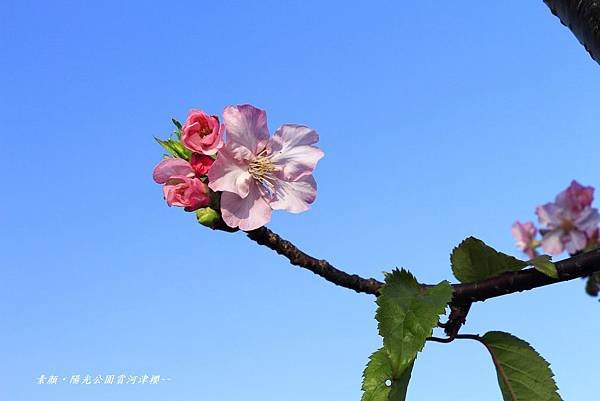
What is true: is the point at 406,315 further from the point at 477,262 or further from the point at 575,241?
the point at 575,241

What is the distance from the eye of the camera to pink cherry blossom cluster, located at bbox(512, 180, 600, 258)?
12.2 ft

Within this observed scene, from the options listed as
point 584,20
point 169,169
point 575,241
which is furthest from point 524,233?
point 169,169

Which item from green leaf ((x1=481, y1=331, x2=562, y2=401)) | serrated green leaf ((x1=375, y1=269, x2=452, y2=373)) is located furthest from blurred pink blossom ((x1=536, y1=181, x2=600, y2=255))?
serrated green leaf ((x1=375, y1=269, x2=452, y2=373))

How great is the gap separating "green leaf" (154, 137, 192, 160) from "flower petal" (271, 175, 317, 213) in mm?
198

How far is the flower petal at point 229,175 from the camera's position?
4.46 ft

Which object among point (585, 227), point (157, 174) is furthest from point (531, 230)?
point (157, 174)

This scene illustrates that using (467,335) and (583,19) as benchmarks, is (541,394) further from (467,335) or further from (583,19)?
(583,19)

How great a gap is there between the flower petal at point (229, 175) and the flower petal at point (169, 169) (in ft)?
0.21

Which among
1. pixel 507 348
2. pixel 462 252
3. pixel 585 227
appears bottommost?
pixel 507 348

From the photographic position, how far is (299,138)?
1.47 meters

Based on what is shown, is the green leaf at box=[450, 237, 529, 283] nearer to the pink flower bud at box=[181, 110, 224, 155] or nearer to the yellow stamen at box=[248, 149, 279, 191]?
the yellow stamen at box=[248, 149, 279, 191]

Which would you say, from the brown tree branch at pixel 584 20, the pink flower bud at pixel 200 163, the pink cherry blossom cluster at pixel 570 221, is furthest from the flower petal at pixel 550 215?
the pink flower bud at pixel 200 163

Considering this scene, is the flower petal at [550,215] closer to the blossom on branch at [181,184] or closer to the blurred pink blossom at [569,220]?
the blurred pink blossom at [569,220]

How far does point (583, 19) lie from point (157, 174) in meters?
0.93
